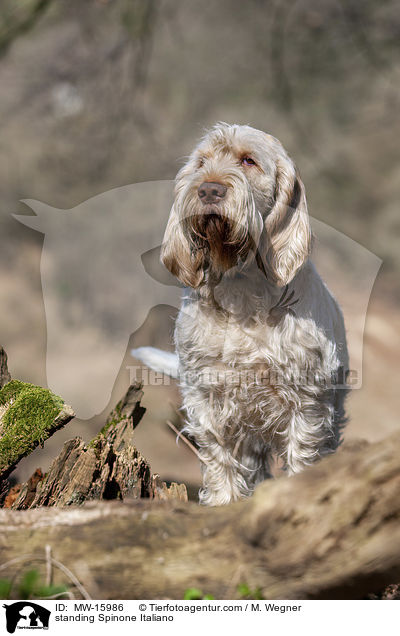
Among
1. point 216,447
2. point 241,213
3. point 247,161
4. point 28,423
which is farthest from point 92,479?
point 247,161

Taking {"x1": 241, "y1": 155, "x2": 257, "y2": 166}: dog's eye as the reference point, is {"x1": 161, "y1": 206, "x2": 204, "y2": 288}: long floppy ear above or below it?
below

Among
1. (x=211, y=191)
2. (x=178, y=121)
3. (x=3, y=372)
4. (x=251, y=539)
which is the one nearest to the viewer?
(x=251, y=539)

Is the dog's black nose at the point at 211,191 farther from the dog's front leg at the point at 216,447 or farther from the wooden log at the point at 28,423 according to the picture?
the wooden log at the point at 28,423

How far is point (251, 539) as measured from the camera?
1595 mm

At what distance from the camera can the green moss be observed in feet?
9.35

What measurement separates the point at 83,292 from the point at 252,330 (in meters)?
2.12

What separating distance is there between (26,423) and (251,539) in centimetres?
166

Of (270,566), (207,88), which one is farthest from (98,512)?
(207,88)

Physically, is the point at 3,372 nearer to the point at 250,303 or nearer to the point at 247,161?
the point at 250,303

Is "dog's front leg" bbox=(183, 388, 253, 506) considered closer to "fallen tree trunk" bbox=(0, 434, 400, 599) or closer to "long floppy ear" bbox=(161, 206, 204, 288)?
"long floppy ear" bbox=(161, 206, 204, 288)

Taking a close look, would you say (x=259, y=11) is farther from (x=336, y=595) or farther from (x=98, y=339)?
(x=336, y=595)

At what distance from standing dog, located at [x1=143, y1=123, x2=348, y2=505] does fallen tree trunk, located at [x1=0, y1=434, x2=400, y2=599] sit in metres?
1.24
